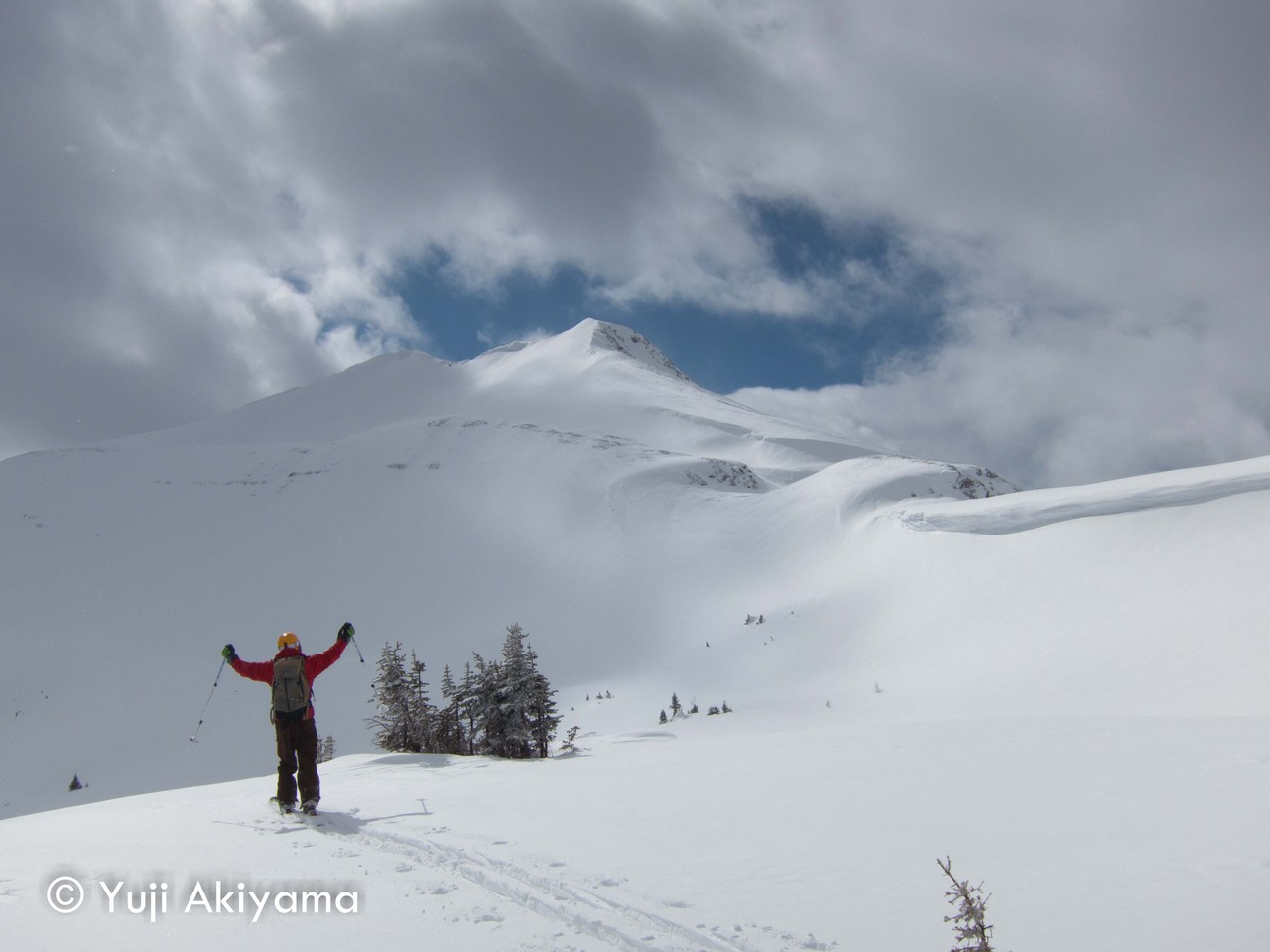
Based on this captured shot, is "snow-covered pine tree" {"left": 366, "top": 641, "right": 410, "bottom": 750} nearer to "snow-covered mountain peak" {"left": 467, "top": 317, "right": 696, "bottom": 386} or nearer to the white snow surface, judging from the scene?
the white snow surface

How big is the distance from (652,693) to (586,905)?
1285 inches

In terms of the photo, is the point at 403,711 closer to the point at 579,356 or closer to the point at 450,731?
the point at 450,731

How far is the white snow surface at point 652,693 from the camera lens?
15.6 ft

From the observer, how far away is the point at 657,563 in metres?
57.6

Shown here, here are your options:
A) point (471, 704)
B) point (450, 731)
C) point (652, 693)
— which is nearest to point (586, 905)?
point (471, 704)

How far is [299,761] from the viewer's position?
8.27 meters

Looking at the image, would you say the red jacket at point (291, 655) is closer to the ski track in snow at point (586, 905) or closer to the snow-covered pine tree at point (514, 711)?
the ski track in snow at point (586, 905)

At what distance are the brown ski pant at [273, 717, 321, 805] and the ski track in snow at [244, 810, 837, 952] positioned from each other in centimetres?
205

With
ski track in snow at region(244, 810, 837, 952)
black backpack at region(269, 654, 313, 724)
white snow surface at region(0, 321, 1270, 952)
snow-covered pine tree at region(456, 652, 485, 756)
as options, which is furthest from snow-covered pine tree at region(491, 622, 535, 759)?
ski track in snow at region(244, 810, 837, 952)

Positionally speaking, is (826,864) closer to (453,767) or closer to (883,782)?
(883,782)

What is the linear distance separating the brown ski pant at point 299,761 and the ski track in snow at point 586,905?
2.05 meters

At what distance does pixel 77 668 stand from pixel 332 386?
10145cm

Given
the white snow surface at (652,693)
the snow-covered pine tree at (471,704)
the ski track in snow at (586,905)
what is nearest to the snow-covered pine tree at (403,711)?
the snow-covered pine tree at (471,704)

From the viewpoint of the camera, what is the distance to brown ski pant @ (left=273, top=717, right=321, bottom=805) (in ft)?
26.5
